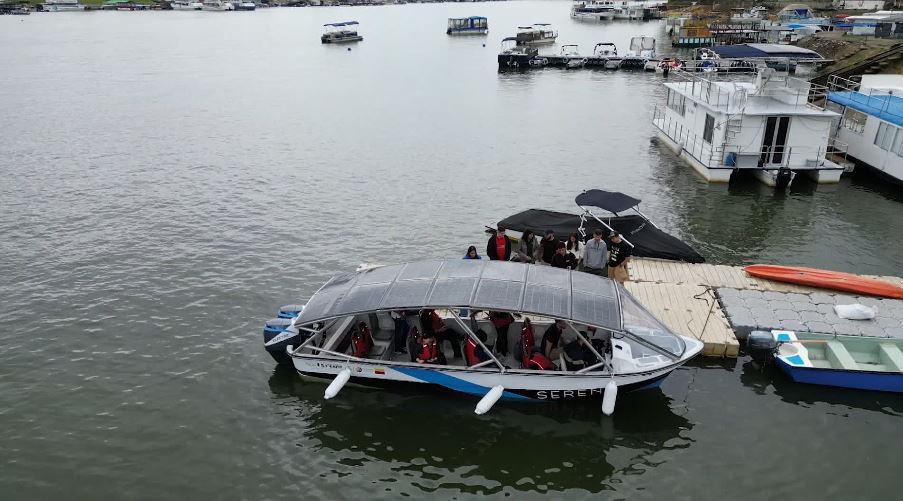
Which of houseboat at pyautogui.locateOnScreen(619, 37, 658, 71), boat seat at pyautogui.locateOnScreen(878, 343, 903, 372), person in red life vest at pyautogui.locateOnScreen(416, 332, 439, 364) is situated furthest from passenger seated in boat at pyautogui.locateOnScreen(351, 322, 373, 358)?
houseboat at pyautogui.locateOnScreen(619, 37, 658, 71)

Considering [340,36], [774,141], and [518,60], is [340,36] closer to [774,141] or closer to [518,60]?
[518,60]

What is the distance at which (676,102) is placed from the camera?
41.5 meters

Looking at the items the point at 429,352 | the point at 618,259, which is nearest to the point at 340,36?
the point at 618,259

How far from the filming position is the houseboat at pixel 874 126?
108ft

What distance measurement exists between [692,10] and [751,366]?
484 ft

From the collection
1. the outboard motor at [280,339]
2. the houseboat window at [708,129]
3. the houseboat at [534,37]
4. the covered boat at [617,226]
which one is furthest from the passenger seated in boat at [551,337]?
the houseboat at [534,37]

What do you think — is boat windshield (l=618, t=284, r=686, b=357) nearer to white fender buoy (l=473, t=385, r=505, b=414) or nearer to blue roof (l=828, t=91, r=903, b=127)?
white fender buoy (l=473, t=385, r=505, b=414)

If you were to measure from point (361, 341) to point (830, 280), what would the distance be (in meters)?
15.3

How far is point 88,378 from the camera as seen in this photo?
1852 centimetres

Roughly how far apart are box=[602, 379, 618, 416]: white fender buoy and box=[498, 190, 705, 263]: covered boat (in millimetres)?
8320

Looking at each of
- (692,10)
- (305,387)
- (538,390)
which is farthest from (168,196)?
(692,10)

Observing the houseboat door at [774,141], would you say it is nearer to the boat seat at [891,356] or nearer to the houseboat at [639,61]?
the boat seat at [891,356]

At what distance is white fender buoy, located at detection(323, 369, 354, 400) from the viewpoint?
16.3 metres

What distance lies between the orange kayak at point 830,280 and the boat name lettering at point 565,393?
29.9 ft
